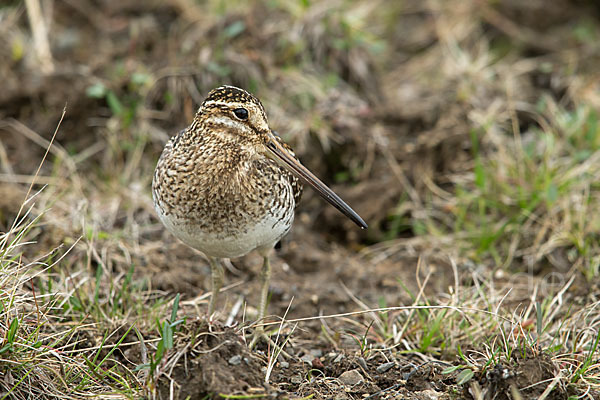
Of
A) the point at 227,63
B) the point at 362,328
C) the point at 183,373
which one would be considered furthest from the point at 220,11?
the point at 183,373

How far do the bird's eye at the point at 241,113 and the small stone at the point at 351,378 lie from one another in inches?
49.2

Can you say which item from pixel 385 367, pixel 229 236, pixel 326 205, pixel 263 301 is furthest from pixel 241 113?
pixel 326 205

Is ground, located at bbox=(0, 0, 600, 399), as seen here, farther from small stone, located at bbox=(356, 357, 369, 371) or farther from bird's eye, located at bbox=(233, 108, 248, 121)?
bird's eye, located at bbox=(233, 108, 248, 121)

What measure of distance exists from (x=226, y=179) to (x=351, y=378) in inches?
41.7

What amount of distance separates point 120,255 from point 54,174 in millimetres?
1065

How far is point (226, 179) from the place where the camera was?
3404mm

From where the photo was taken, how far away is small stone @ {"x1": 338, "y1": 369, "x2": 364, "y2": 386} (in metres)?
3.41

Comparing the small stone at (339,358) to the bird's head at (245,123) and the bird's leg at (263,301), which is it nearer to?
the bird's leg at (263,301)

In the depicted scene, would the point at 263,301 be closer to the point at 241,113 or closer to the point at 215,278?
the point at 215,278

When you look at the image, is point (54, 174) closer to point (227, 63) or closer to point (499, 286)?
point (227, 63)

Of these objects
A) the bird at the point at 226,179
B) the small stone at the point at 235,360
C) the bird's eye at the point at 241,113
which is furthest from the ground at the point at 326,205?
the bird's eye at the point at 241,113

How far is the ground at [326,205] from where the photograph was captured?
10.8ft

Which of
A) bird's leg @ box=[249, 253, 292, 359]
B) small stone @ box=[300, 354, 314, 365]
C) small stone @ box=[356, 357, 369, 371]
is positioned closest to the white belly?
bird's leg @ box=[249, 253, 292, 359]

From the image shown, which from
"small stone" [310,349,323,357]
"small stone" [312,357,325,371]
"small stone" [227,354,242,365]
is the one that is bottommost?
"small stone" [310,349,323,357]
